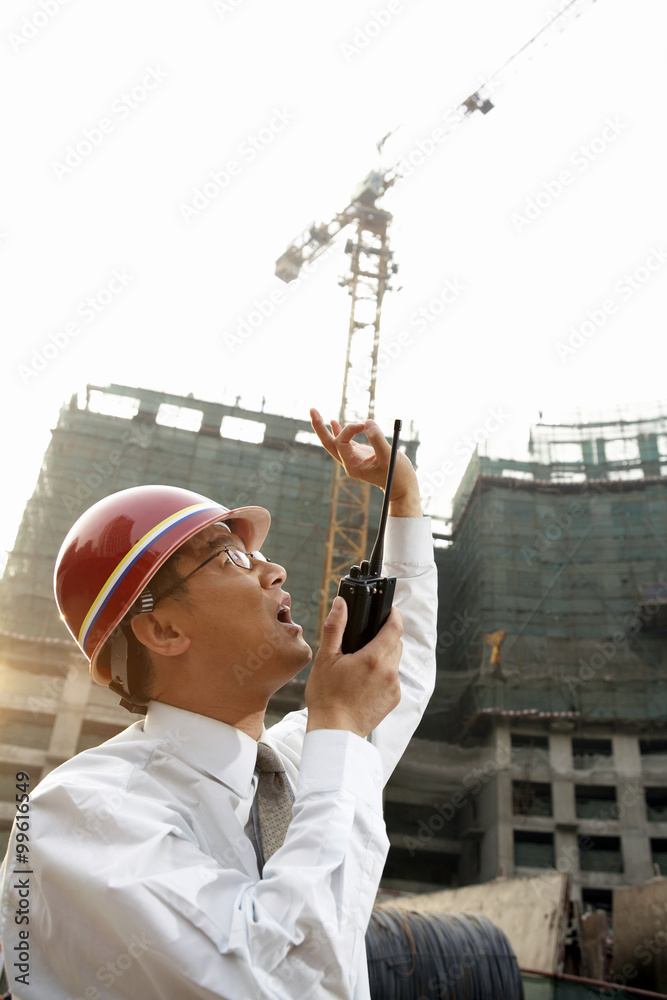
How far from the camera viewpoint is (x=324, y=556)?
107ft

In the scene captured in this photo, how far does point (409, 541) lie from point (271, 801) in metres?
0.76

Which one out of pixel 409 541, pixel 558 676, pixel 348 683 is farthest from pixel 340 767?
pixel 558 676

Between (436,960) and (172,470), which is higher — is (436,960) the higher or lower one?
the lower one

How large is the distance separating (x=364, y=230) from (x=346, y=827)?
134 ft

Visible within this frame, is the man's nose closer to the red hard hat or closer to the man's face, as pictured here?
the man's face

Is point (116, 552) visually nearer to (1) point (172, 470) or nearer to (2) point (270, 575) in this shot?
(2) point (270, 575)

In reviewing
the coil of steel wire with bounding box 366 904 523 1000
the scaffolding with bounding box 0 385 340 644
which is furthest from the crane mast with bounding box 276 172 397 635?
the coil of steel wire with bounding box 366 904 523 1000

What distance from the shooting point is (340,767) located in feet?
3.85

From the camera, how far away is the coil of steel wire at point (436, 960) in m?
5.87

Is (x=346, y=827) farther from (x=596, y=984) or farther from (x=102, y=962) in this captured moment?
(x=596, y=984)

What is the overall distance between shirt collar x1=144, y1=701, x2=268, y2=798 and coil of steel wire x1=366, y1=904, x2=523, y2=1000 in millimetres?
5257

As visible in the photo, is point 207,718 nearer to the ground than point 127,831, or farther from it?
farther from it

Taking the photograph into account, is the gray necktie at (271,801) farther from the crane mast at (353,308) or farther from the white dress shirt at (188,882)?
the crane mast at (353,308)

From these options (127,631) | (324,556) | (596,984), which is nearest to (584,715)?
(324,556)
